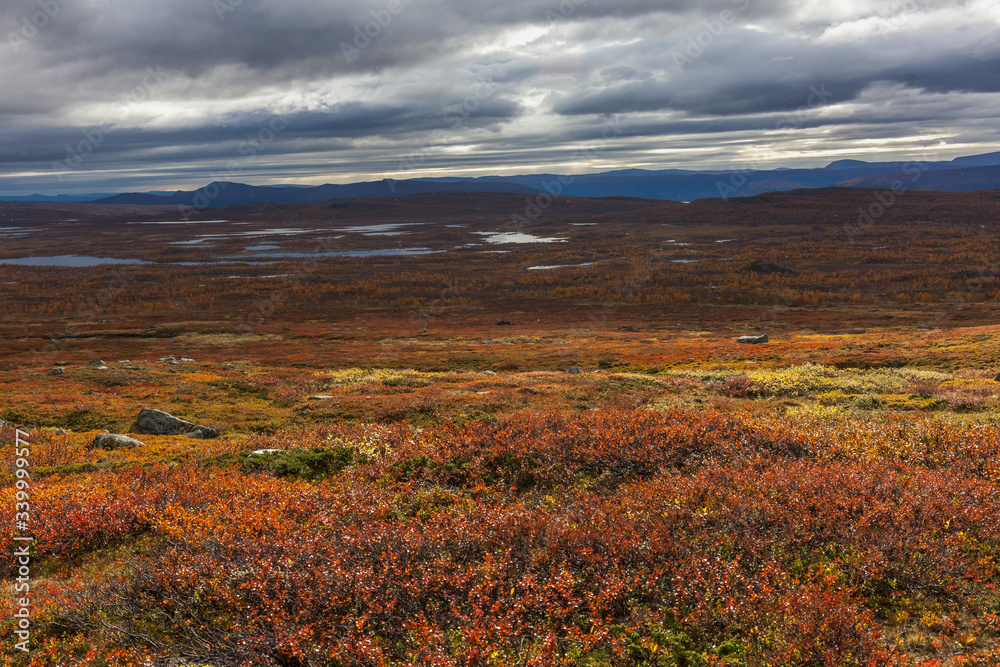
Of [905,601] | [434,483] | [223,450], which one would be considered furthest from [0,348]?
[905,601]

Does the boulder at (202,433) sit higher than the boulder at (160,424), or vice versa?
the boulder at (160,424)

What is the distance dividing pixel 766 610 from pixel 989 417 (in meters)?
14.8

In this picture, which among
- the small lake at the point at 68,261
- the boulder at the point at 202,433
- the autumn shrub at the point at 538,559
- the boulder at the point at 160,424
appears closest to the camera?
the autumn shrub at the point at 538,559

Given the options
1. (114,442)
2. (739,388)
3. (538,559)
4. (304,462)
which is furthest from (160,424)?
(739,388)

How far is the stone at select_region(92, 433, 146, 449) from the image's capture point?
16309 millimetres

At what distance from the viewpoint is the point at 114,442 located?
54.1 ft

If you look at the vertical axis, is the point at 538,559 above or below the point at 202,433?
above

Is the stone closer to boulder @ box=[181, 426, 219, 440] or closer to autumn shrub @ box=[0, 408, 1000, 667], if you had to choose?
boulder @ box=[181, 426, 219, 440]

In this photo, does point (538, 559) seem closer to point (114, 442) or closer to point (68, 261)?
point (114, 442)

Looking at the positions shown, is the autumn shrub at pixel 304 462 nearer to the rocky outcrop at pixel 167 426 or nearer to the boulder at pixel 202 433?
the boulder at pixel 202 433

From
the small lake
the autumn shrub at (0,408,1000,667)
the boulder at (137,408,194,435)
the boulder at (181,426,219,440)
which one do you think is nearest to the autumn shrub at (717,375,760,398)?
the autumn shrub at (0,408,1000,667)

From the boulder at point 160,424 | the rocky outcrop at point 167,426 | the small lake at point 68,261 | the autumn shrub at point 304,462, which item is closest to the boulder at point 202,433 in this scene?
the rocky outcrop at point 167,426

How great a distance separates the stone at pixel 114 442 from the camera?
16.3m

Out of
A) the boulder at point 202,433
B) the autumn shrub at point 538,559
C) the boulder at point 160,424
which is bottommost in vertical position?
the boulder at point 202,433
